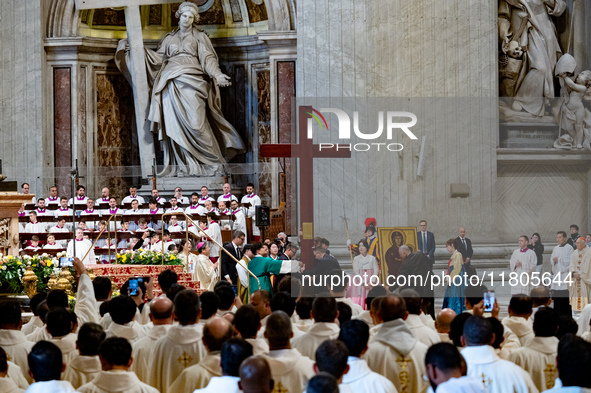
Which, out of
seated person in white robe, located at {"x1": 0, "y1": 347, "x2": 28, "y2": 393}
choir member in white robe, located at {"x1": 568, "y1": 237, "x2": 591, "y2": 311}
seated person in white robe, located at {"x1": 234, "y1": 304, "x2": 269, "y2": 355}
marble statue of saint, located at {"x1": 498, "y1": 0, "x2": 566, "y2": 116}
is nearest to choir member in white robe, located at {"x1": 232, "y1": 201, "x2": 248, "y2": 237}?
marble statue of saint, located at {"x1": 498, "y1": 0, "x2": 566, "y2": 116}

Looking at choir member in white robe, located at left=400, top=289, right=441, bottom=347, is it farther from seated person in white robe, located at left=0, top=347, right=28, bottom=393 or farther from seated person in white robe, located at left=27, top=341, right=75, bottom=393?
seated person in white robe, located at left=0, top=347, right=28, bottom=393

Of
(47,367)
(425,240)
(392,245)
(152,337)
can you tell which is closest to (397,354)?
(152,337)

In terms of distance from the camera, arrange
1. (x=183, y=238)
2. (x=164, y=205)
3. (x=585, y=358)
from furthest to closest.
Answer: (x=164, y=205), (x=183, y=238), (x=585, y=358)

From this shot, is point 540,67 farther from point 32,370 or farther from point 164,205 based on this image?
point 32,370

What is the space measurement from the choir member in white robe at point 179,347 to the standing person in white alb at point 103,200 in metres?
11.7

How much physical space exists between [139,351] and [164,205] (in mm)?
11029

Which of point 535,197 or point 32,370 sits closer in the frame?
point 32,370

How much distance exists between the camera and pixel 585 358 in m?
4.07

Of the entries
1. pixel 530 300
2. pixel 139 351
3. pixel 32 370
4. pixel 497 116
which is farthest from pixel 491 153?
pixel 32 370

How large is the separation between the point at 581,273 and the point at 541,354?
789cm

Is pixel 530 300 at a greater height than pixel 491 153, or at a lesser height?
lesser

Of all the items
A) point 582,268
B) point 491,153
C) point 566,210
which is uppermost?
point 491,153

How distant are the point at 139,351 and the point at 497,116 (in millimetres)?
9757

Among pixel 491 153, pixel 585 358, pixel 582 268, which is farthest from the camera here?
pixel 491 153
